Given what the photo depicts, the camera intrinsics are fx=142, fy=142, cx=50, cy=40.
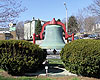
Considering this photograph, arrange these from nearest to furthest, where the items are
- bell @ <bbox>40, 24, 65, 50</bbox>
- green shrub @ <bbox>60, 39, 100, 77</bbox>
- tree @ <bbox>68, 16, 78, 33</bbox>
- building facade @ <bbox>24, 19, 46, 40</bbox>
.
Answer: green shrub @ <bbox>60, 39, 100, 77</bbox> → bell @ <bbox>40, 24, 65, 50</bbox> → tree @ <bbox>68, 16, 78, 33</bbox> → building facade @ <bbox>24, 19, 46, 40</bbox>

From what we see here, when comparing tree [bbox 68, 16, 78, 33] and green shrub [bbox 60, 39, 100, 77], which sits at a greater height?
tree [bbox 68, 16, 78, 33]

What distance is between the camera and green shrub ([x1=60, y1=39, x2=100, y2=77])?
481 cm

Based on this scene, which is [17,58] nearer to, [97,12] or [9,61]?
[9,61]

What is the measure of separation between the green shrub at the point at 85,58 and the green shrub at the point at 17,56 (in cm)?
136

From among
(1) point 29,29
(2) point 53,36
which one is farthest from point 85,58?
(1) point 29,29

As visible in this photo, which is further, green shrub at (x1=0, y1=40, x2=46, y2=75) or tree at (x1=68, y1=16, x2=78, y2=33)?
tree at (x1=68, y1=16, x2=78, y2=33)

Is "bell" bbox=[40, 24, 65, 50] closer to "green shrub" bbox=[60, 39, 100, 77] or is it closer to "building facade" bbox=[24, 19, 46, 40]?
"green shrub" bbox=[60, 39, 100, 77]

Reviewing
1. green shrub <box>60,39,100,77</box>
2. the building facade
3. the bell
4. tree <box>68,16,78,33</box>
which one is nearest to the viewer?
green shrub <box>60,39,100,77</box>

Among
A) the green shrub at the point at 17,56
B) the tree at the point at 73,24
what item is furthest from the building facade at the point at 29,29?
the green shrub at the point at 17,56

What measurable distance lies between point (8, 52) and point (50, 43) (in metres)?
1.78

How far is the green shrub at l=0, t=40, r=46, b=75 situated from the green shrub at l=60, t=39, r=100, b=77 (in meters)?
1.36

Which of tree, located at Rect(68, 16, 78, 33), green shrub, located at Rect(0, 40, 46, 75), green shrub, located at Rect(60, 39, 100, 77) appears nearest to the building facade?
tree, located at Rect(68, 16, 78, 33)

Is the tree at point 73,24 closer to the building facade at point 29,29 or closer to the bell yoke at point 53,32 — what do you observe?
the building facade at point 29,29

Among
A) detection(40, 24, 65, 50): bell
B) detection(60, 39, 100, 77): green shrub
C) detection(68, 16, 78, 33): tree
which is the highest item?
detection(68, 16, 78, 33): tree
